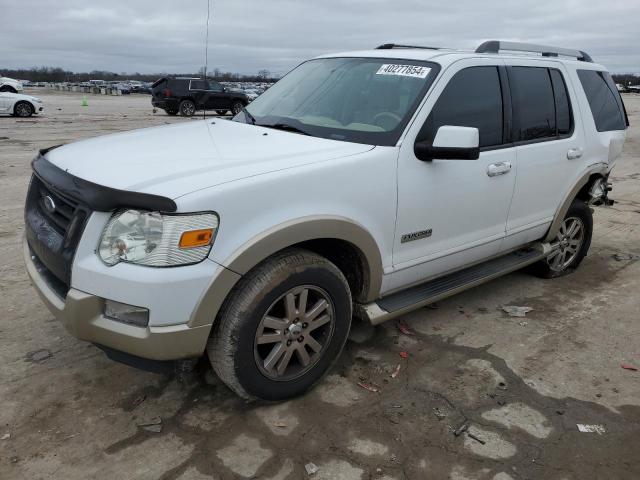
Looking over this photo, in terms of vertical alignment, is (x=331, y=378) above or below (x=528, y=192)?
below

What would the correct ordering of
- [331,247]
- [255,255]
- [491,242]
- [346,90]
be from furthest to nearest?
[491,242] → [346,90] → [331,247] → [255,255]

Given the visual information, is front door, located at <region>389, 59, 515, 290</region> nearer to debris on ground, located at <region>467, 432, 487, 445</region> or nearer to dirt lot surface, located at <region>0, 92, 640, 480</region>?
dirt lot surface, located at <region>0, 92, 640, 480</region>

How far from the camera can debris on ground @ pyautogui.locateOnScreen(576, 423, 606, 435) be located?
2893 millimetres

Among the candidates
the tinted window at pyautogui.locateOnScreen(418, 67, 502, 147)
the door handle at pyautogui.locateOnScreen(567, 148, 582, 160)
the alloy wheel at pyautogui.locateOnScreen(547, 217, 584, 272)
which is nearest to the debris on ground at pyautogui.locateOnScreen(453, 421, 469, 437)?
the tinted window at pyautogui.locateOnScreen(418, 67, 502, 147)

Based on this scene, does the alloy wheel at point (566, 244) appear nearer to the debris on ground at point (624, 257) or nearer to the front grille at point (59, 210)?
the debris on ground at point (624, 257)

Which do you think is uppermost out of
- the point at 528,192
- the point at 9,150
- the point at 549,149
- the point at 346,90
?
the point at 346,90

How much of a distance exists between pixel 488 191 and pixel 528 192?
1.96 feet

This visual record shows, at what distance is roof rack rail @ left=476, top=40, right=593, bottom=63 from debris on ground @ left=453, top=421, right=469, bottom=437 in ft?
8.53

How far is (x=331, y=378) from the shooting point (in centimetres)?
331

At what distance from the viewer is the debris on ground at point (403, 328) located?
394 centimetres

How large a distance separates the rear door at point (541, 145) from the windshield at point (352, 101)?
0.97 meters

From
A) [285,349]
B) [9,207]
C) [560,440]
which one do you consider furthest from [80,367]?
[9,207]

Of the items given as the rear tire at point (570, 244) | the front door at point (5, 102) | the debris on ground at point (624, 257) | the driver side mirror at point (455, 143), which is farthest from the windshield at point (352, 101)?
the front door at point (5, 102)

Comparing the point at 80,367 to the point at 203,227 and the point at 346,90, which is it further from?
the point at 346,90
